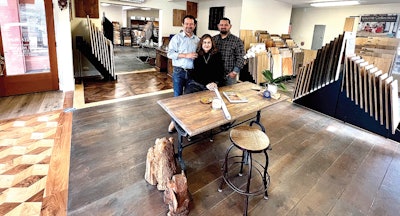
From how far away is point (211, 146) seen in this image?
2760 mm

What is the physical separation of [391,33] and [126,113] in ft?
23.4

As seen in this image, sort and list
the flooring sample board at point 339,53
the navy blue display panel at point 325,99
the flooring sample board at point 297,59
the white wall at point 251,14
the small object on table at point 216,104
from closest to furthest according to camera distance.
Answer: the small object on table at point 216,104 → the flooring sample board at point 339,53 → the navy blue display panel at point 325,99 → the white wall at point 251,14 → the flooring sample board at point 297,59

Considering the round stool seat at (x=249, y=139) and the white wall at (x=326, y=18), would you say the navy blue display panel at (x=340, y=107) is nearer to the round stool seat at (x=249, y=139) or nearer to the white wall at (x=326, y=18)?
the round stool seat at (x=249, y=139)

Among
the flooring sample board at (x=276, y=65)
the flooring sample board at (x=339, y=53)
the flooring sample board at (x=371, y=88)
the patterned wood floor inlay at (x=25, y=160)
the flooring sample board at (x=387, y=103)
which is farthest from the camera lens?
the flooring sample board at (x=276, y=65)

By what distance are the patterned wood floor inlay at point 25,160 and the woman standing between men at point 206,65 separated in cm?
182

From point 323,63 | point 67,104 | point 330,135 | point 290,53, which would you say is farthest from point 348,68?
point 67,104

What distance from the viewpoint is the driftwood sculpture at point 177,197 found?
1.66m

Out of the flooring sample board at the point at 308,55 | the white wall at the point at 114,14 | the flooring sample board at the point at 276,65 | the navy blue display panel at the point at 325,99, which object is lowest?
the navy blue display panel at the point at 325,99

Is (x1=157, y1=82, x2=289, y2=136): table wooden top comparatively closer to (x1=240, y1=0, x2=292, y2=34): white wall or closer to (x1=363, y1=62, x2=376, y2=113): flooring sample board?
(x1=363, y1=62, x2=376, y2=113): flooring sample board

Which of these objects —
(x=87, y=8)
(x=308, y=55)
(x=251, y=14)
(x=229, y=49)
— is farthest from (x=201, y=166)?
(x=308, y=55)

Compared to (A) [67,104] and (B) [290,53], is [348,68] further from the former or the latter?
(A) [67,104]

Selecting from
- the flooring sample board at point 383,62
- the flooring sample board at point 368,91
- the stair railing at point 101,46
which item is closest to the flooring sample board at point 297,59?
the flooring sample board at point 383,62

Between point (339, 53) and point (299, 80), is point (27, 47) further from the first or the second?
point (339, 53)

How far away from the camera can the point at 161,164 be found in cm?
194
